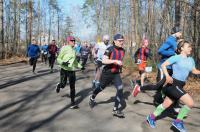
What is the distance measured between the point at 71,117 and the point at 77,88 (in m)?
4.80

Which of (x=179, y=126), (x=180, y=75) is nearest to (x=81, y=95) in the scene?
(x=180, y=75)

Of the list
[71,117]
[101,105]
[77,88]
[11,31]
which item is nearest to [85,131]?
[71,117]

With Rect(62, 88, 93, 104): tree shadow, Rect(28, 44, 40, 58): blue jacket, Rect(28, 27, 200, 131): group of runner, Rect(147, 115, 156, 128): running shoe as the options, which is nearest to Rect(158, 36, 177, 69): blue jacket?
Rect(28, 27, 200, 131): group of runner

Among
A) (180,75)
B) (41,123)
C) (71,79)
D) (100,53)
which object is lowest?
(41,123)

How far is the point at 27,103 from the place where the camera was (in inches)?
379

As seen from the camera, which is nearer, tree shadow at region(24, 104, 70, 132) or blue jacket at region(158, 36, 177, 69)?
tree shadow at region(24, 104, 70, 132)

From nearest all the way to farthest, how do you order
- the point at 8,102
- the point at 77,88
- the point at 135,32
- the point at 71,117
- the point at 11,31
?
1. the point at 71,117
2. the point at 8,102
3. the point at 77,88
4. the point at 135,32
5. the point at 11,31

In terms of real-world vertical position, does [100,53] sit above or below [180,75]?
above

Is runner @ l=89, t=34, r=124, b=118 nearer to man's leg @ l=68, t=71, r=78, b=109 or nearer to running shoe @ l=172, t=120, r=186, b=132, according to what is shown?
man's leg @ l=68, t=71, r=78, b=109

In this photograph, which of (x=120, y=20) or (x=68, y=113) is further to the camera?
(x=120, y=20)

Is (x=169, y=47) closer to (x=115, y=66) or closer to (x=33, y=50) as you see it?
(x=115, y=66)

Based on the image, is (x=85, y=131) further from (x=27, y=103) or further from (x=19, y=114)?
(x=27, y=103)

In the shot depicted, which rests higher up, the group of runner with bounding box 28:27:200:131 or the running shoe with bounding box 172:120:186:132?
the group of runner with bounding box 28:27:200:131

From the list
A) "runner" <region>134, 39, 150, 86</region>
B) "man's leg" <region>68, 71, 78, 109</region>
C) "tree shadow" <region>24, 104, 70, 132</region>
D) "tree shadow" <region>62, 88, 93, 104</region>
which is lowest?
"tree shadow" <region>24, 104, 70, 132</region>
